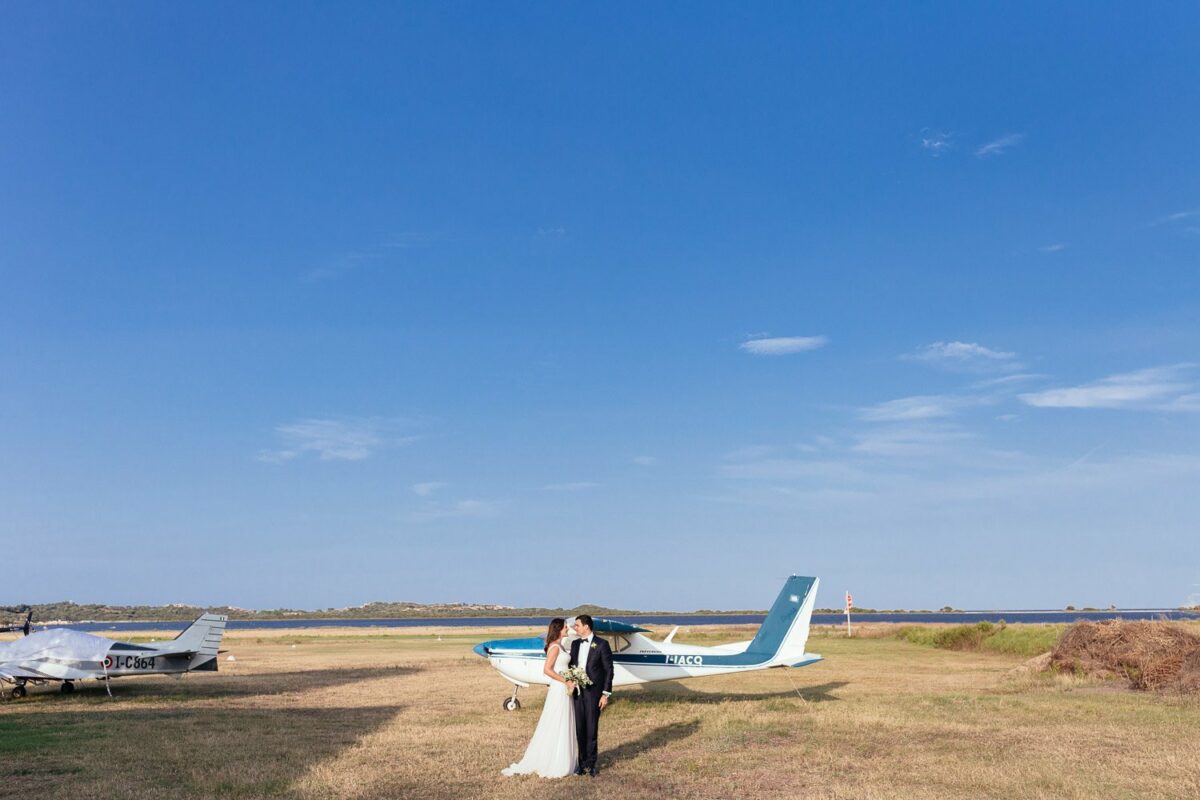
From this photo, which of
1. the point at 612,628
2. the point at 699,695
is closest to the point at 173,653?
the point at 612,628

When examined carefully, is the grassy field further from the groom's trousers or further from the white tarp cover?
the white tarp cover

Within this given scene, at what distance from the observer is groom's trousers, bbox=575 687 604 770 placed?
35.1ft

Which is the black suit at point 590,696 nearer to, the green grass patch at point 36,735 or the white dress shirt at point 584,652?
the white dress shirt at point 584,652

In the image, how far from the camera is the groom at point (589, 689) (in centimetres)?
1072

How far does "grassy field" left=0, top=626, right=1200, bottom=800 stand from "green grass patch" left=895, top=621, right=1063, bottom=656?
36.2 feet

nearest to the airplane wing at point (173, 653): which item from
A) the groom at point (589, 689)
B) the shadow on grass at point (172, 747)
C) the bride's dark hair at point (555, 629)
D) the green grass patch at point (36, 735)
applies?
the shadow on grass at point (172, 747)

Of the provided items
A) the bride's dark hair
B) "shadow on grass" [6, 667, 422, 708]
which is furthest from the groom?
"shadow on grass" [6, 667, 422, 708]

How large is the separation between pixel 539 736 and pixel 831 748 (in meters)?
4.53

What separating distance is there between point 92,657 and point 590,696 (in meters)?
14.9

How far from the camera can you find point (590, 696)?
35.7 ft

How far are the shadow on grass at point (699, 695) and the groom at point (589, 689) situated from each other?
7.80 meters

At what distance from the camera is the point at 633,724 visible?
15.2 meters

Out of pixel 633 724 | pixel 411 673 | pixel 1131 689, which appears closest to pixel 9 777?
pixel 633 724

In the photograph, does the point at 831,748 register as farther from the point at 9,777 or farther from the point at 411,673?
the point at 411,673
